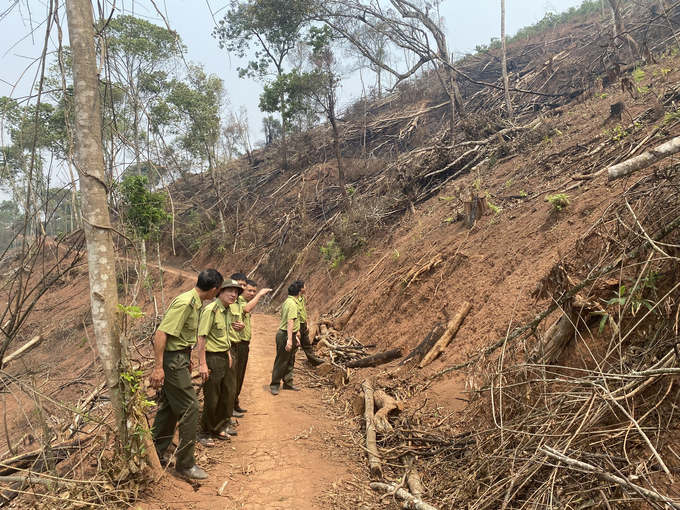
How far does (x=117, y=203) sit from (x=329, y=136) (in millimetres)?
21204

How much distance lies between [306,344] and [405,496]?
4.04 m

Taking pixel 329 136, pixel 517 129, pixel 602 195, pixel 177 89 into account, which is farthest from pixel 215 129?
pixel 602 195

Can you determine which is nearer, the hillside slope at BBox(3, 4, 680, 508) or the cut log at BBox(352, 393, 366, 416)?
the hillside slope at BBox(3, 4, 680, 508)

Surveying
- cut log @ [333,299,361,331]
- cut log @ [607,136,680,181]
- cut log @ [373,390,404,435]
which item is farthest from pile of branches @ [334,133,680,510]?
cut log @ [333,299,361,331]

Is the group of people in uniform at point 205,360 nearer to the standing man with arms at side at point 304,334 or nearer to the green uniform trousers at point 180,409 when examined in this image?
the green uniform trousers at point 180,409

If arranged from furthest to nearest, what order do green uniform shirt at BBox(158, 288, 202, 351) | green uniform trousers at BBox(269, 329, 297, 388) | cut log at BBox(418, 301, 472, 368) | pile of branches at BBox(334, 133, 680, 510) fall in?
green uniform trousers at BBox(269, 329, 297, 388) → cut log at BBox(418, 301, 472, 368) → green uniform shirt at BBox(158, 288, 202, 351) → pile of branches at BBox(334, 133, 680, 510)

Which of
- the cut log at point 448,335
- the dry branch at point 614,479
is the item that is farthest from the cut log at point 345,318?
the dry branch at point 614,479

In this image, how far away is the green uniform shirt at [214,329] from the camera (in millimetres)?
4344

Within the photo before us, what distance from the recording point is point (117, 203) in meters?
3.33

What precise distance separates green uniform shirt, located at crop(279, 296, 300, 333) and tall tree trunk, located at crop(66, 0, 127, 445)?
3163 mm

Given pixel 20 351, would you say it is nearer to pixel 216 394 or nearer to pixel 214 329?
pixel 214 329

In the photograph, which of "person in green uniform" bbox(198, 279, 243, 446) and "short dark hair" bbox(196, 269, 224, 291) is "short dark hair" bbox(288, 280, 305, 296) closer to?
"person in green uniform" bbox(198, 279, 243, 446)

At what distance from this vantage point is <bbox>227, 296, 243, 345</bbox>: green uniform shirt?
16.1ft

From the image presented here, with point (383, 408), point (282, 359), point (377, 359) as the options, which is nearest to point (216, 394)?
point (282, 359)
